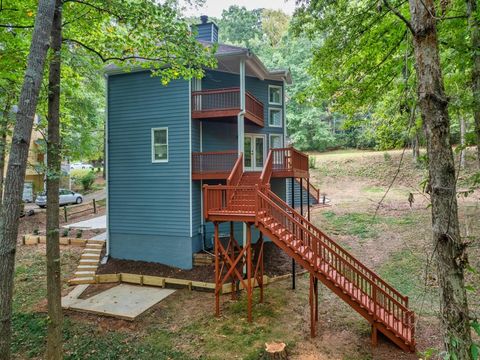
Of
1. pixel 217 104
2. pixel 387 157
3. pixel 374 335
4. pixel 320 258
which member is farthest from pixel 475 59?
pixel 387 157

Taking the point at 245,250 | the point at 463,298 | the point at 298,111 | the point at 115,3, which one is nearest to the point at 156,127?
the point at 115,3

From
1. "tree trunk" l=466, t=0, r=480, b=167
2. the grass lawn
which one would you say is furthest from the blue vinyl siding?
"tree trunk" l=466, t=0, r=480, b=167

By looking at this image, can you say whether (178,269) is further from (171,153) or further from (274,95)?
(274,95)

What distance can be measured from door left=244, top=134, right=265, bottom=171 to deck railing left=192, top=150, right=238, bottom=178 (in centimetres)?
225

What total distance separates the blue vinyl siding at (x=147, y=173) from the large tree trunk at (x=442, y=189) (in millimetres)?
9063

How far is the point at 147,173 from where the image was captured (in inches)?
460

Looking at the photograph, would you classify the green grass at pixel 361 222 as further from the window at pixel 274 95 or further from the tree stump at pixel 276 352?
the tree stump at pixel 276 352

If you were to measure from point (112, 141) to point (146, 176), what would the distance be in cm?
223

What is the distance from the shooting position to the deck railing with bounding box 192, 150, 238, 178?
11047 mm

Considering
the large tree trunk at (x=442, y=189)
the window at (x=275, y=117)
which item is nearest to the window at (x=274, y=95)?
the window at (x=275, y=117)

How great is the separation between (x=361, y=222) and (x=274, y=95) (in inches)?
314

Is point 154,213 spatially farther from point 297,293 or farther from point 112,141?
point 297,293

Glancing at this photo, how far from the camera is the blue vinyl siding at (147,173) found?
11.2 metres

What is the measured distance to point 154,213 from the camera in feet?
37.9
